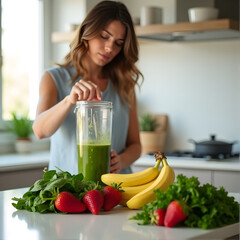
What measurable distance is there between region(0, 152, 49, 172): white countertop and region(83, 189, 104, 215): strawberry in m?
1.59

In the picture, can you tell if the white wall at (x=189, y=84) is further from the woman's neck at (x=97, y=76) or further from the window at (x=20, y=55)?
the woman's neck at (x=97, y=76)

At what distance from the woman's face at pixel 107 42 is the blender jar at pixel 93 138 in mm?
505

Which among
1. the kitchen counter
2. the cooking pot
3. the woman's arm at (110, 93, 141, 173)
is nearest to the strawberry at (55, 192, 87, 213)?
the kitchen counter

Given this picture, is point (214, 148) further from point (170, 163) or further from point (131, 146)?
point (131, 146)

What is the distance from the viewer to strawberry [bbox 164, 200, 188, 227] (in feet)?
4.38

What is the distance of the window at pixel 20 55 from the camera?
384 centimetres

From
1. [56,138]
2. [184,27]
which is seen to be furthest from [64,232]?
[184,27]

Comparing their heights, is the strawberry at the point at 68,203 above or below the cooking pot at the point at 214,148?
above

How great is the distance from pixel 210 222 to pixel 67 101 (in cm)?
83

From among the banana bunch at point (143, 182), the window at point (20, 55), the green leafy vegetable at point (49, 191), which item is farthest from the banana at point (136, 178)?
the window at point (20, 55)

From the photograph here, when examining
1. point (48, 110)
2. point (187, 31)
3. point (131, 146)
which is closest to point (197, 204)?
point (48, 110)

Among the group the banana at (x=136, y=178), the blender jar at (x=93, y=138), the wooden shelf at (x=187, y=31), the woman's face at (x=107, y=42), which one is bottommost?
the banana at (x=136, y=178)

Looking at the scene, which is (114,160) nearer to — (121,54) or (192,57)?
(121,54)

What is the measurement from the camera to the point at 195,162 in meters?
3.20
